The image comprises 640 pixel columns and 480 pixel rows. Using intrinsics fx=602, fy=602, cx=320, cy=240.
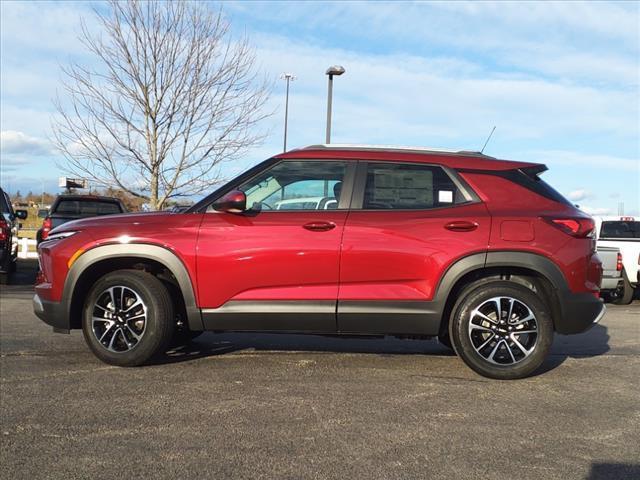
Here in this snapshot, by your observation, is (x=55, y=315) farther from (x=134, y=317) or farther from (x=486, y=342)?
(x=486, y=342)

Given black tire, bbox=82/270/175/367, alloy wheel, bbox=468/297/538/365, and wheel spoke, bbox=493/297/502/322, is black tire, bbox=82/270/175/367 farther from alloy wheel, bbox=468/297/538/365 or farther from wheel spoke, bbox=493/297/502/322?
wheel spoke, bbox=493/297/502/322

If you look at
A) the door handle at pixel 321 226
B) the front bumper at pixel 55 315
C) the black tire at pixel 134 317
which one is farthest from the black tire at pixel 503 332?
the front bumper at pixel 55 315

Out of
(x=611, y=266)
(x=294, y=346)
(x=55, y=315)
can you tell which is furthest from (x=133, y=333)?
(x=611, y=266)

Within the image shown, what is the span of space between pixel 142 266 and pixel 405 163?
2.38 metres

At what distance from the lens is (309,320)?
186 inches

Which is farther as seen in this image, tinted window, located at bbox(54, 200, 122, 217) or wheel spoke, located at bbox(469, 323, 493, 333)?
tinted window, located at bbox(54, 200, 122, 217)

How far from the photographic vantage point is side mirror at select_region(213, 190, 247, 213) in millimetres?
4660

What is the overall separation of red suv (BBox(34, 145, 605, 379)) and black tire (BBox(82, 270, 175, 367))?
0.4 inches

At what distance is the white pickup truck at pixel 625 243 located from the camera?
11516mm

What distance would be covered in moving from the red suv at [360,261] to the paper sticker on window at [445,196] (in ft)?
0.04

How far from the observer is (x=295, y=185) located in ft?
16.4

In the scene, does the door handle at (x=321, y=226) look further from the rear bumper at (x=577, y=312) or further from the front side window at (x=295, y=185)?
the rear bumper at (x=577, y=312)

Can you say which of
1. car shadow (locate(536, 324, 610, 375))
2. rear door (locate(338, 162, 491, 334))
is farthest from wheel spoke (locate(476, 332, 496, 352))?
car shadow (locate(536, 324, 610, 375))

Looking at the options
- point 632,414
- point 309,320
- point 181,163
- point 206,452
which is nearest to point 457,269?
point 309,320
